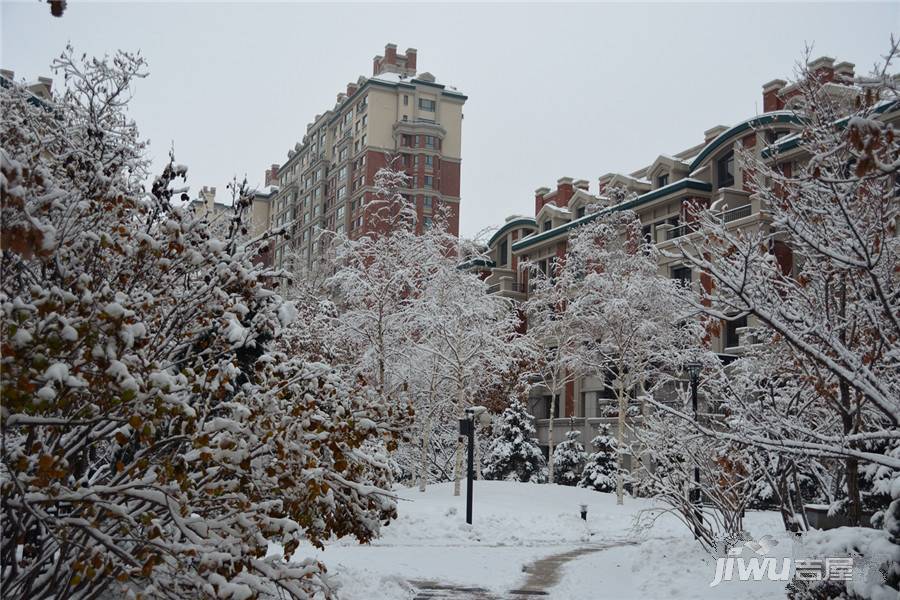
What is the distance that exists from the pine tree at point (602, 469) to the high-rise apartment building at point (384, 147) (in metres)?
33.9

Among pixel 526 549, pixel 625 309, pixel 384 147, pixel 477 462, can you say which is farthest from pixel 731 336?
pixel 384 147

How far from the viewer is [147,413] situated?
16.6 ft

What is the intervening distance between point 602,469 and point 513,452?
4.88 m

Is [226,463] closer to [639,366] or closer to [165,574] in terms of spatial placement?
[165,574]

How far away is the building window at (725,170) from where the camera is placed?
3525 cm

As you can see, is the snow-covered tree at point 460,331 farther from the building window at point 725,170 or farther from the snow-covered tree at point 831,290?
the snow-covered tree at point 831,290

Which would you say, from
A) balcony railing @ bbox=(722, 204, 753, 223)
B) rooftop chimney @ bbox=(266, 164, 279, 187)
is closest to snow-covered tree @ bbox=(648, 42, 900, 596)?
balcony railing @ bbox=(722, 204, 753, 223)

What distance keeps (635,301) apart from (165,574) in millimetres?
23589

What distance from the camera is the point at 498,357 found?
2805cm

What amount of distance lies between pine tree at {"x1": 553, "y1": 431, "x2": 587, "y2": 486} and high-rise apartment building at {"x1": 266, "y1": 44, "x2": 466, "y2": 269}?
30.4 meters

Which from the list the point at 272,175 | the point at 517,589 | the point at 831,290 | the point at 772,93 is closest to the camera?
the point at 831,290

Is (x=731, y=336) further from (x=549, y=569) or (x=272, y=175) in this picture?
(x=272, y=175)

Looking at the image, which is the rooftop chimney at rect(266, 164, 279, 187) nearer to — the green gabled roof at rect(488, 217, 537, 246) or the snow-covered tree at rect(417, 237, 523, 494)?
the green gabled roof at rect(488, 217, 537, 246)

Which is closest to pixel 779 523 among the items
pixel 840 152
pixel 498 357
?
pixel 498 357
